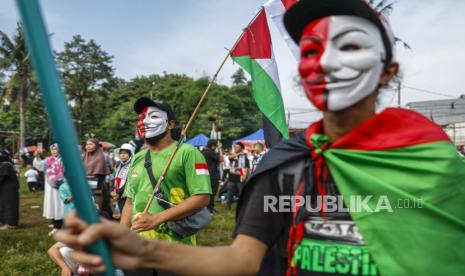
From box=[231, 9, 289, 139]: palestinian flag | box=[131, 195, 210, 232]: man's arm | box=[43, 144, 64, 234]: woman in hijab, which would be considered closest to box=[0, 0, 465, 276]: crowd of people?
box=[131, 195, 210, 232]: man's arm

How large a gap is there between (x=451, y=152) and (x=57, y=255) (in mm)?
4257

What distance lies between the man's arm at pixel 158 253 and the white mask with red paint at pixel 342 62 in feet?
2.04

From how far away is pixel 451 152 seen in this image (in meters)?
1.55

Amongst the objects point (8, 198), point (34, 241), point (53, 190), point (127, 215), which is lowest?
point (34, 241)

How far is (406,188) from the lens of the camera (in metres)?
1.54

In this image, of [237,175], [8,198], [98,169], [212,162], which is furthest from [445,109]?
[8,198]

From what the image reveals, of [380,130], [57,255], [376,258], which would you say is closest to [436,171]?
[380,130]

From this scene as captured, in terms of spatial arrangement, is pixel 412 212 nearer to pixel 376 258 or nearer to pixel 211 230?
pixel 376 258

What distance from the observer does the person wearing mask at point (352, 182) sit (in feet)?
4.87

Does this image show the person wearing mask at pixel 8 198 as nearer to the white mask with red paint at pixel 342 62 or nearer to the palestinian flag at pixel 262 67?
the palestinian flag at pixel 262 67

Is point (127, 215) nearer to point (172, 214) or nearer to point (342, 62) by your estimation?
point (172, 214)

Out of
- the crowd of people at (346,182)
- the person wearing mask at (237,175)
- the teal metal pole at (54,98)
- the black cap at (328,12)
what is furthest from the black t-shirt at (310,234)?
the person wearing mask at (237,175)

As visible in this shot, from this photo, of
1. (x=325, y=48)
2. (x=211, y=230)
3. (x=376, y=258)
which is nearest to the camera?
(x=376, y=258)

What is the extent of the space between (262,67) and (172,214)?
2.04 metres
